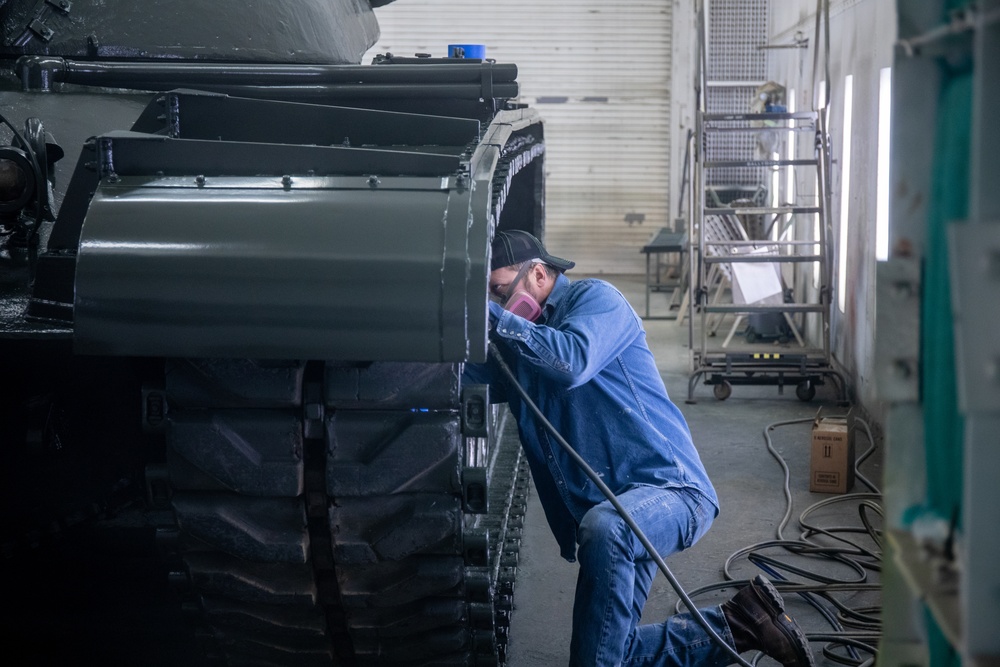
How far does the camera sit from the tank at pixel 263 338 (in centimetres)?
210

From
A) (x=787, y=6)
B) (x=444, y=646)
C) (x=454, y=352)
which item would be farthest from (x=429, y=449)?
(x=787, y=6)

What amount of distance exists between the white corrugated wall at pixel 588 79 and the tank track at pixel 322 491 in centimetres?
1170

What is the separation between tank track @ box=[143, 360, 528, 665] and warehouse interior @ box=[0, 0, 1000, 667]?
5 cm

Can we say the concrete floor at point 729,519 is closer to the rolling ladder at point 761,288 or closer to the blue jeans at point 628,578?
the rolling ladder at point 761,288

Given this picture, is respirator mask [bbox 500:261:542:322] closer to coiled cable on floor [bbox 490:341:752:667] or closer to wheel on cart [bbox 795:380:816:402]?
coiled cable on floor [bbox 490:341:752:667]

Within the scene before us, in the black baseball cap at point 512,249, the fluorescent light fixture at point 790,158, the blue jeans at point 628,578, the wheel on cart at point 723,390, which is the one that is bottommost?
the wheel on cart at point 723,390

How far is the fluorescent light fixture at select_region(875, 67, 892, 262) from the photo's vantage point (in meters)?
6.07

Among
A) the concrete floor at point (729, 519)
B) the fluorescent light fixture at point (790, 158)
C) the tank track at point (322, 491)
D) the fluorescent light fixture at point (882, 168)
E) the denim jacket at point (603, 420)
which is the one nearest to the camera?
the tank track at point (322, 491)

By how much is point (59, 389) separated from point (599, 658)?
156 cm

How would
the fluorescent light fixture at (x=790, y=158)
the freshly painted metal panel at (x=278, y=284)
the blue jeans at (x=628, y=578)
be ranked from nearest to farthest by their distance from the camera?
the freshly painted metal panel at (x=278, y=284), the blue jeans at (x=628, y=578), the fluorescent light fixture at (x=790, y=158)

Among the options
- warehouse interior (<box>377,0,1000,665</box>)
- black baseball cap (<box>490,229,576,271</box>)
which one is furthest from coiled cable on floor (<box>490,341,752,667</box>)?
warehouse interior (<box>377,0,1000,665</box>)

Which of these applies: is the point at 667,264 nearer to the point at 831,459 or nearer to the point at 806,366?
the point at 806,366

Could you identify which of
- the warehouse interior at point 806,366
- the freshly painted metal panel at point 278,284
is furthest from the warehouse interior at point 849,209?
the freshly painted metal panel at point 278,284

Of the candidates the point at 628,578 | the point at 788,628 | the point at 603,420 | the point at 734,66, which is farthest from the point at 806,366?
the point at 734,66
